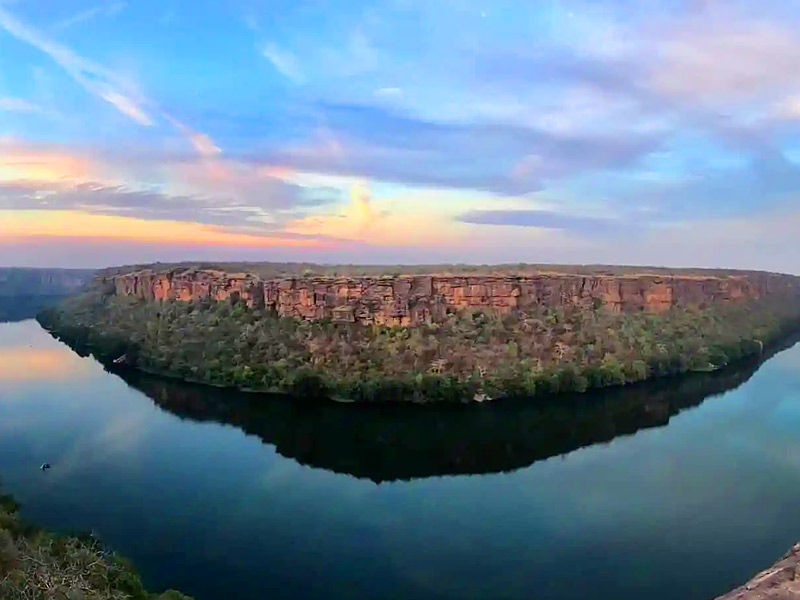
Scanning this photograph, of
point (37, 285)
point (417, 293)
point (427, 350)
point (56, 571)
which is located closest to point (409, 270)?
point (417, 293)

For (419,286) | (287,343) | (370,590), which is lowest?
(370,590)

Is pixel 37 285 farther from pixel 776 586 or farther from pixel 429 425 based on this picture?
pixel 776 586

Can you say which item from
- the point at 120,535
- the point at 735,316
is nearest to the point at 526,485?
the point at 120,535

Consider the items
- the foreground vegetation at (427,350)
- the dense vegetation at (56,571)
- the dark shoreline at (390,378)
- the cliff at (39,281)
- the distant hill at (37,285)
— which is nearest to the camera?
the dense vegetation at (56,571)

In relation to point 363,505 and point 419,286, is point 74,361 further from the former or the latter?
point 363,505

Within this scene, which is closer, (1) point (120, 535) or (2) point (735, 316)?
(1) point (120, 535)

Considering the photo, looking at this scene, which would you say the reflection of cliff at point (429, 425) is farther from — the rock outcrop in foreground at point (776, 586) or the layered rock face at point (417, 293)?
the rock outcrop in foreground at point (776, 586)

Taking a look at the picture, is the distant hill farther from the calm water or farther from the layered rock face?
the calm water

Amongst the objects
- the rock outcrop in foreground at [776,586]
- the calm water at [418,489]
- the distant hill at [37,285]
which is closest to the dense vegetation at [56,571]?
the calm water at [418,489]
